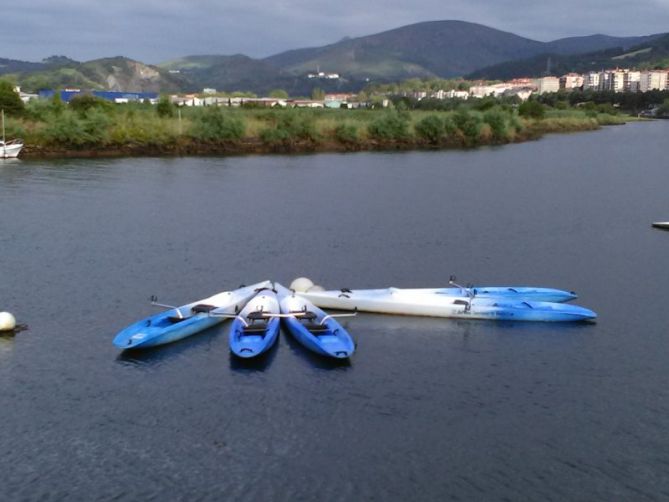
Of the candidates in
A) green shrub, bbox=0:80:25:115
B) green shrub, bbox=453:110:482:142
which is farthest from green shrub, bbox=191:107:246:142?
green shrub, bbox=453:110:482:142

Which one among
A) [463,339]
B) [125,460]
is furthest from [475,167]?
[125,460]

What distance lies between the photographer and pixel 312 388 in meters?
22.4

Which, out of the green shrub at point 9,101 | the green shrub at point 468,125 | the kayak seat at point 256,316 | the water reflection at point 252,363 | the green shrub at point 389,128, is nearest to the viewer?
the water reflection at point 252,363

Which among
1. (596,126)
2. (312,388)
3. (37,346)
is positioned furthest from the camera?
(596,126)

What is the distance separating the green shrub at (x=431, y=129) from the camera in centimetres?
9475

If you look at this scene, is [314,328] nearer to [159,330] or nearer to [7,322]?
[159,330]

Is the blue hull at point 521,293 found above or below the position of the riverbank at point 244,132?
below

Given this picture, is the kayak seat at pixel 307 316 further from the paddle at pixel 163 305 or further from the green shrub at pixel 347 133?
the green shrub at pixel 347 133

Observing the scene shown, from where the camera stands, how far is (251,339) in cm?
2470

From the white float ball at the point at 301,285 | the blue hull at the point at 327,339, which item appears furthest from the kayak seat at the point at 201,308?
the white float ball at the point at 301,285

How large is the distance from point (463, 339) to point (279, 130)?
6521 cm

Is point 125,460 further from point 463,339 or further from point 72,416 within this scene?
point 463,339

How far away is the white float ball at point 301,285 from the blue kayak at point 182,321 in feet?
5.30

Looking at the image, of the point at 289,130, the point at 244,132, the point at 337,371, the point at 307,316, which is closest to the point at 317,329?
the point at 307,316
